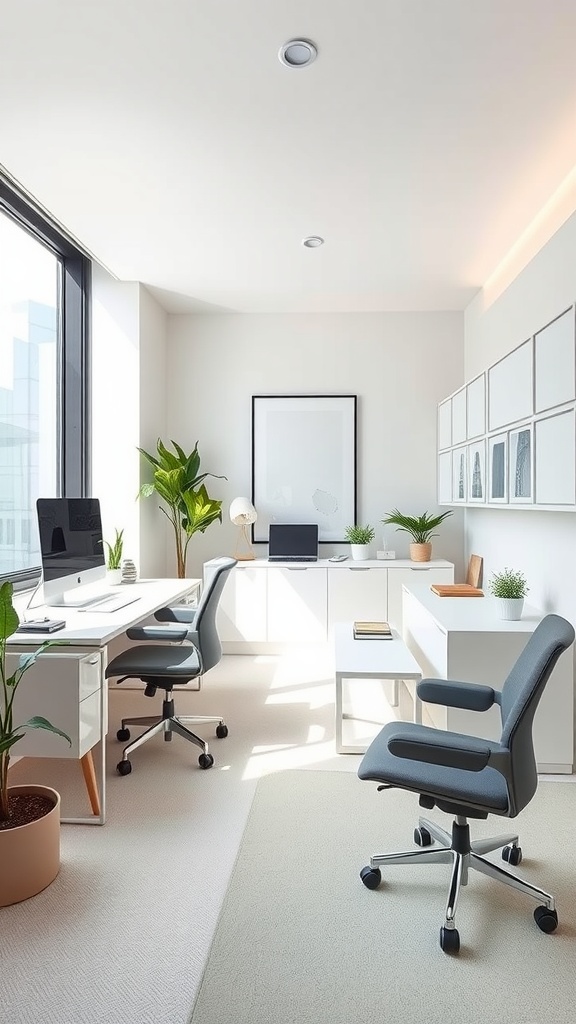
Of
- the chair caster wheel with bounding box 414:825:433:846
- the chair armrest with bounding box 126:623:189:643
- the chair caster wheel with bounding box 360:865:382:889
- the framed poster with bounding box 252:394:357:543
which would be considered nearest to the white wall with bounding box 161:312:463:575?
the framed poster with bounding box 252:394:357:543

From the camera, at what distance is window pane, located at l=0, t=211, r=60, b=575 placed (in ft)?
12.0

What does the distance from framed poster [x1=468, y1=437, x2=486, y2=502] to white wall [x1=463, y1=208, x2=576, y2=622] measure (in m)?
0.27

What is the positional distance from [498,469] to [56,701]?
2.44 m

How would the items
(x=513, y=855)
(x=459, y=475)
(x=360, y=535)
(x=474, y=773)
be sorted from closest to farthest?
1. (x=474, y=773)
2. (x=513, y=855)
3. (x=459, y=475)
4. (x=360, y=535)

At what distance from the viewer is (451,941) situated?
1805 mm

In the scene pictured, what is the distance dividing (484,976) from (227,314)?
4.98m

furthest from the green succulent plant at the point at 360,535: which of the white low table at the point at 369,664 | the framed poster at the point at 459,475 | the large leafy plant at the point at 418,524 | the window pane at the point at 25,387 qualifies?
the window pane at the point at 25,387

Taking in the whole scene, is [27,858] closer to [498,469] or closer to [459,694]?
[459,694]

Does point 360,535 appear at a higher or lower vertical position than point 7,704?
higher

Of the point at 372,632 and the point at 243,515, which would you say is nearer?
the point at 372,632

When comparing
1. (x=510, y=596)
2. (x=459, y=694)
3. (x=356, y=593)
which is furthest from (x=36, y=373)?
(x=459, y=694)

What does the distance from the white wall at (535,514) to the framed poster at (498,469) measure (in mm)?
251

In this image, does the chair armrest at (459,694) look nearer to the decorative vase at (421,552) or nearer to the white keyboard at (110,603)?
the white keyboard at (110,603)

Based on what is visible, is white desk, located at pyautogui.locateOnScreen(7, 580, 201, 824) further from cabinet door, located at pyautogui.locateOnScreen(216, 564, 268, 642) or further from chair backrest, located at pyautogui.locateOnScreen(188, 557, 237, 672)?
cabinet door, located at pyautogui.locateOnScreen(216, 564, 268, 642)
